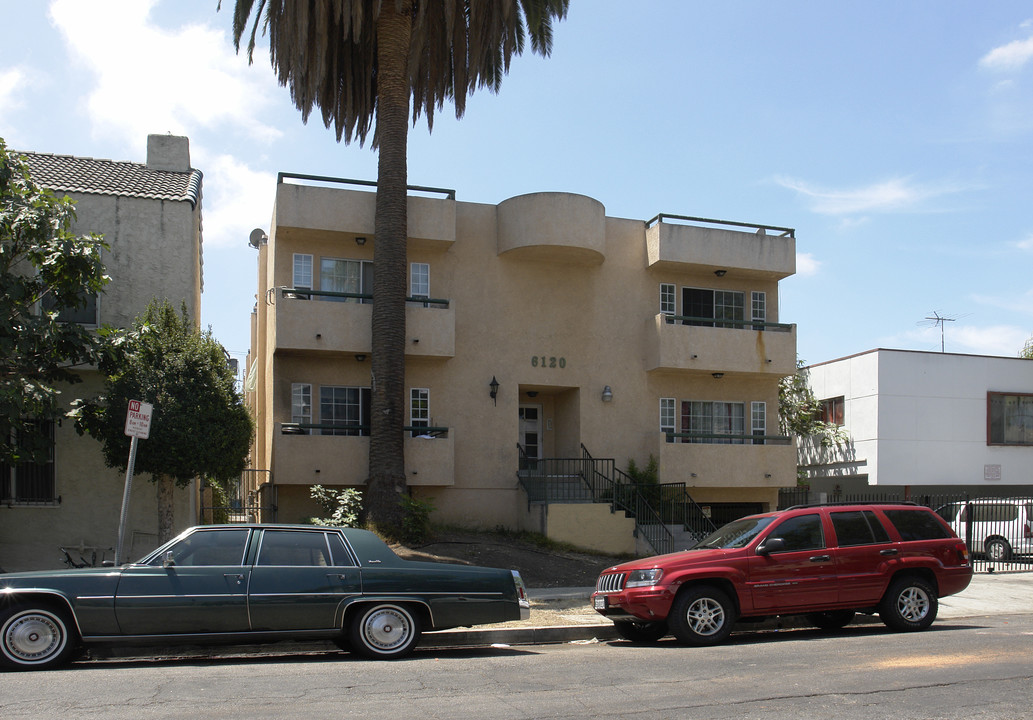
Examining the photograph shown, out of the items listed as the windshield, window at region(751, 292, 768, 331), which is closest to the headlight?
the windshield

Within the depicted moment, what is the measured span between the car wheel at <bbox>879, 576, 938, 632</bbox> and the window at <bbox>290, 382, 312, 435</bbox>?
12337 mm

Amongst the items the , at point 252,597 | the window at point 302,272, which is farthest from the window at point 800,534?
the window at point 302,272

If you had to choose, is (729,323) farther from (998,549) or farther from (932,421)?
(932,421)

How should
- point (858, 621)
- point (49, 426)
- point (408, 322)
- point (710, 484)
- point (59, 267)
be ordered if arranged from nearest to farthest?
1. point (858, 621)
2. point (59, 267)
3. point (49, 426)
4. point (408, 322)
5. point (710, 484)

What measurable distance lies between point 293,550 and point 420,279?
11826 mm

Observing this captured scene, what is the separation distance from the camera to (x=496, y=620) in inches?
395

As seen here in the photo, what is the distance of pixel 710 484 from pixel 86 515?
515 inches

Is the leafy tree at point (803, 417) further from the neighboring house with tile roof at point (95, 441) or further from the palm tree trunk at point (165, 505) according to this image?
the palm tree trunk at point (165, 505)

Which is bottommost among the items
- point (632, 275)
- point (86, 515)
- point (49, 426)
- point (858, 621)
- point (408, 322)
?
point (858, 621)

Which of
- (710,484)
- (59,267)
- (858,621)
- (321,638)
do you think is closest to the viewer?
(321,638)

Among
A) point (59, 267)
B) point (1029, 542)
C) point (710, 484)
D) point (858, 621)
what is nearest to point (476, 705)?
point (858, 621)

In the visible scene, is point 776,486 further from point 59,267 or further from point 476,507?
point 59,267

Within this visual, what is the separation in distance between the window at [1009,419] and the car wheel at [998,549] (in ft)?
26.8

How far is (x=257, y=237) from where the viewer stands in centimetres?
2444
